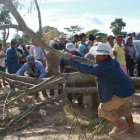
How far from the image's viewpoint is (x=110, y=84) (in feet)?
11.7

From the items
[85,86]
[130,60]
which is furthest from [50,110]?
[130,60]

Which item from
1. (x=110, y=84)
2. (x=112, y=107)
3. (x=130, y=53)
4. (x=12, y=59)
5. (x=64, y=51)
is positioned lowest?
(x=112, y=107)

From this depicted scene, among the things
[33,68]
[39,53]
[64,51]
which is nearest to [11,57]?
[39,53]

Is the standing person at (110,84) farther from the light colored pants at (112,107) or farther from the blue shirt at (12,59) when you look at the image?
the blue shirt at (12,59)

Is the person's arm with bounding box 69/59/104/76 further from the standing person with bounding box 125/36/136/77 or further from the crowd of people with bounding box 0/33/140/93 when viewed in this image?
the standing person with bounding box 125/36/136/77

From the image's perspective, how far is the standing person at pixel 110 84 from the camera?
3.37 m

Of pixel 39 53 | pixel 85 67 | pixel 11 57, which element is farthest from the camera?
pixel 39 53

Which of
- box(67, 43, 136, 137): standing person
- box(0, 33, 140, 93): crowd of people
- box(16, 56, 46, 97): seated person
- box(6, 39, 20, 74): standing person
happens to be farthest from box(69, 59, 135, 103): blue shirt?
box(6, 39, 20, 74): standing person

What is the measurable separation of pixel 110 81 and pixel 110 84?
0.05 meters

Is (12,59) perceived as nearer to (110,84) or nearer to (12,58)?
(12,58)

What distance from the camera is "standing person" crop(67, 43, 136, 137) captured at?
3.37 m

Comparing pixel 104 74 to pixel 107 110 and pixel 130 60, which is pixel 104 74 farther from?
pixel 130 60

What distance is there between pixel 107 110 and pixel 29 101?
2949mm

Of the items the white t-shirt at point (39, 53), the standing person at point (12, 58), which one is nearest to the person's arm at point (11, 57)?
the standing person at point (12, 58)
